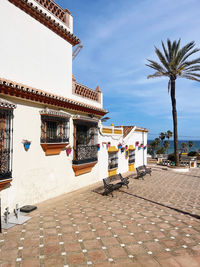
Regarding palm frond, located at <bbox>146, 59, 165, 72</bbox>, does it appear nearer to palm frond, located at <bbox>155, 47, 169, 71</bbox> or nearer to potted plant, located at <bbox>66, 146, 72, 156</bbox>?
palm frond, located at <bbox>155, 47, 169, 71</bbox>

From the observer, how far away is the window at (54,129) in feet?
28.3

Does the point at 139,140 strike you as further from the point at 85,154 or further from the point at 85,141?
the point at 85,154

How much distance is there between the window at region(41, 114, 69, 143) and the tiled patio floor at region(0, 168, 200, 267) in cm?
300

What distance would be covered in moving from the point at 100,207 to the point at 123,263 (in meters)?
3.84

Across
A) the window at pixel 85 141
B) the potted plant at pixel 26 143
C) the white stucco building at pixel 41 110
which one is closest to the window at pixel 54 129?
the white stucco building at pixel 41 110

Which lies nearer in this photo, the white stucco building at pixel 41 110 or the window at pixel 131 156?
the white stucco building at pixel 41 110

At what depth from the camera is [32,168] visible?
814cm

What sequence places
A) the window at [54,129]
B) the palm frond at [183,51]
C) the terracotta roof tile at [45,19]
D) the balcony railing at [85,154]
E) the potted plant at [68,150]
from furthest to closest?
the palm frond at [183,51] < the balcony railing at [85,154] < the potted plant at [68,150] < the window at [54,129] < the terracotta roof tile at [45,19]

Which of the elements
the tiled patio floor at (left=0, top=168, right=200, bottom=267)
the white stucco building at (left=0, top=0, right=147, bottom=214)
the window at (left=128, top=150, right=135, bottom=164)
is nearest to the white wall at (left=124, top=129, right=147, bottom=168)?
the window at (left=128, top=150, right=135, bottom=164)

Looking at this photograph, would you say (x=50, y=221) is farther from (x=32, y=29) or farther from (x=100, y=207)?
(x=32, y=29)

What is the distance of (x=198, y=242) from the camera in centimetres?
538

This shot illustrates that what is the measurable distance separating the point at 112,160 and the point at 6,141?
32.4 ft

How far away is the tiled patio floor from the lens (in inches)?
179

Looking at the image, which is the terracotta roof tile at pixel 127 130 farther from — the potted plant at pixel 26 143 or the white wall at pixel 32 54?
the potted plant at pixel 26 143
